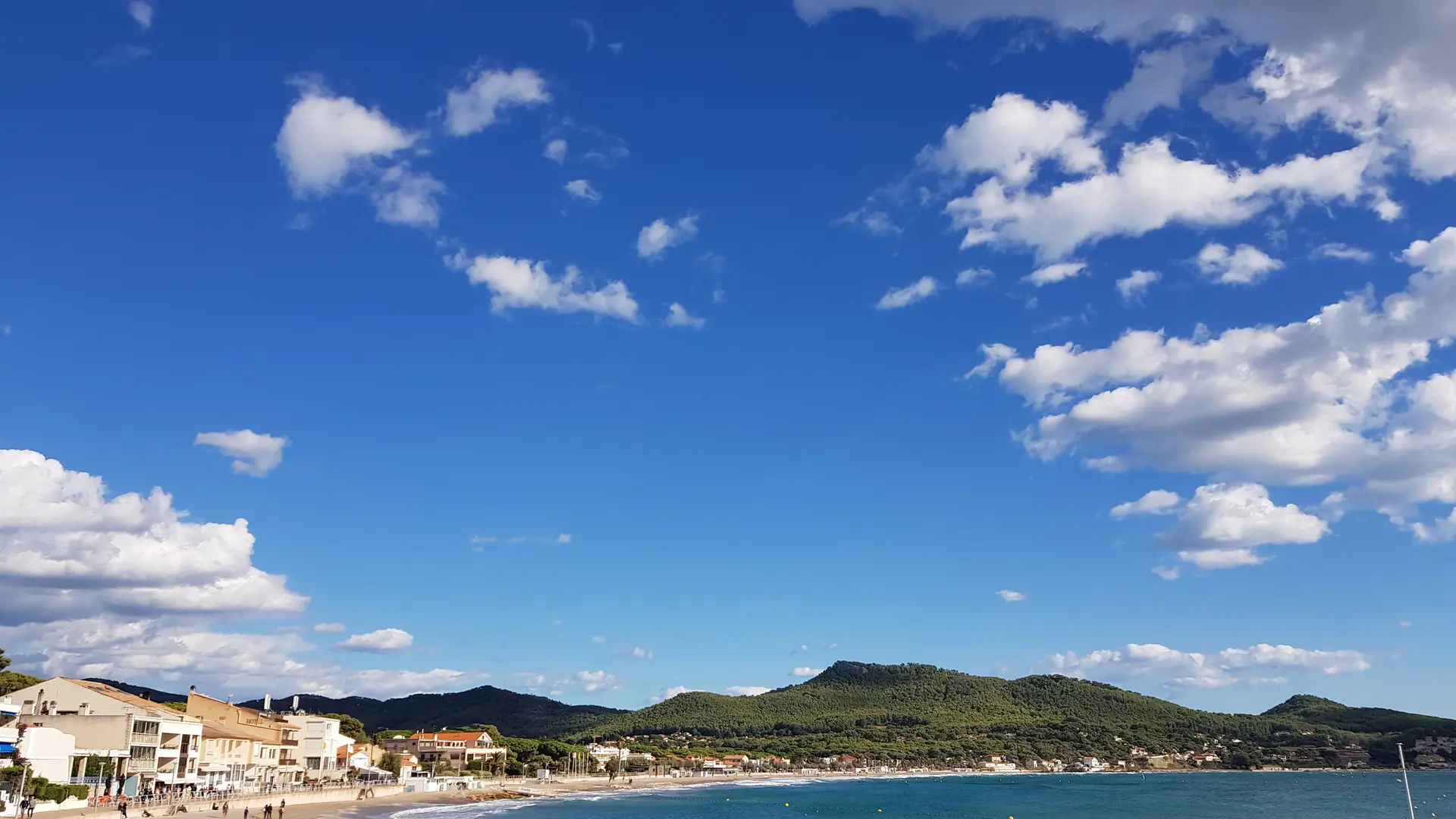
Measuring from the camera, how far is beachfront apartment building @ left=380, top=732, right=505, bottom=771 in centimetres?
10919

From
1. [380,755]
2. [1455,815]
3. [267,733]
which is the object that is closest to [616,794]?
[380,755]

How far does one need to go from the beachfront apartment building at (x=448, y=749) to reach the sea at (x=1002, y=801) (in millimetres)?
16037

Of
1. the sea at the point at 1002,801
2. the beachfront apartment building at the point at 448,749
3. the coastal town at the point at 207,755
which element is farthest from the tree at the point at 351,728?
the sea at the point at 1002,801

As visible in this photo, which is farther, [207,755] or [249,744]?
[249,744]

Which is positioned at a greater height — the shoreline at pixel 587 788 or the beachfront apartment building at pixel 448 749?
the beachfront apartment building at pixel 448 749

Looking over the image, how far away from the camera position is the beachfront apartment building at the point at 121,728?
50.8m

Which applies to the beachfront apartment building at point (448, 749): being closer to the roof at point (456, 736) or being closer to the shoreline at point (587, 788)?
the roof at point (456, 736)

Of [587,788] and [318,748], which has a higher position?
[318,748]

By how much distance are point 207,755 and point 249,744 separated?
917cm


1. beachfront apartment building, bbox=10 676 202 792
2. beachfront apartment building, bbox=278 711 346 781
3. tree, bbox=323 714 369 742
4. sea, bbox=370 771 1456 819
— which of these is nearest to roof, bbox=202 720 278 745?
beachfront apartment building, bbox=278 711 346 781

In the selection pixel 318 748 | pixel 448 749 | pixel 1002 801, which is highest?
pixel 318 748

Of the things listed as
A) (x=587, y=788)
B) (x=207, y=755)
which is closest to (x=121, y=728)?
(x=207, y=755)

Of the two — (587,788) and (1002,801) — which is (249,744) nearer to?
(587,788)

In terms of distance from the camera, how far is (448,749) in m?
110
